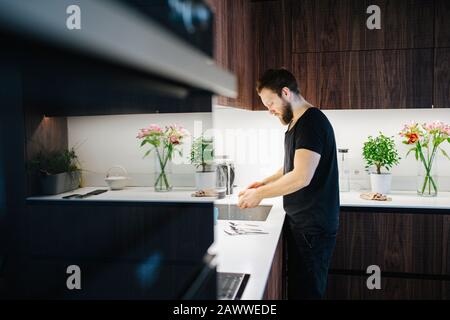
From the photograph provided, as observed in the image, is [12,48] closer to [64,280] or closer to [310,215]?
[64,280]

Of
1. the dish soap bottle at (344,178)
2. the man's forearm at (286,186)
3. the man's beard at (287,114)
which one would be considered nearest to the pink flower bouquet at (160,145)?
the man's forearm at (286,186)

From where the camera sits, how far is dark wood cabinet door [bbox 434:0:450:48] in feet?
8.32

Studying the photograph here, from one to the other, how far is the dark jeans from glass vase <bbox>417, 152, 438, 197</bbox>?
1018 mm

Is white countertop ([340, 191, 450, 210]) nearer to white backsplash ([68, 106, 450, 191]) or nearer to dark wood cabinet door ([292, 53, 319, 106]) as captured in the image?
white backsplash ([68, 106, 450, 191])

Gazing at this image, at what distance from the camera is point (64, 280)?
1.30 feet

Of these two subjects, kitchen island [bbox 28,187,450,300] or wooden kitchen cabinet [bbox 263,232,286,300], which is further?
kitchen island [bbox 28,187,450,300]

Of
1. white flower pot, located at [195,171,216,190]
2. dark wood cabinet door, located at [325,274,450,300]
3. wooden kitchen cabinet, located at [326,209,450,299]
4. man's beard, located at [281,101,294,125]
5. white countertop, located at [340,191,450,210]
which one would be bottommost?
dark wood cabinet door, located at [325,274,450,300]

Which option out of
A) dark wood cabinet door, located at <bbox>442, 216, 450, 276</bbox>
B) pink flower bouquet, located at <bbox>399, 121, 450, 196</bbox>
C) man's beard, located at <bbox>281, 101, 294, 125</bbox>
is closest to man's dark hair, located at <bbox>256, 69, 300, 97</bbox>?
man's beard, located at <bbox>281, 101, 294, 125</bbox>

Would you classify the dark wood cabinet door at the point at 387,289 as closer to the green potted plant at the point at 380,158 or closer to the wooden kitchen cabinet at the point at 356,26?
the green potted plant at the point at 380,158

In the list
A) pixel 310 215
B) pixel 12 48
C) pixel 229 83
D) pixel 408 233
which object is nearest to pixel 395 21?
pixel 408 233

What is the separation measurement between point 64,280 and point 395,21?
8.85 feet

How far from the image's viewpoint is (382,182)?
8.78 ft

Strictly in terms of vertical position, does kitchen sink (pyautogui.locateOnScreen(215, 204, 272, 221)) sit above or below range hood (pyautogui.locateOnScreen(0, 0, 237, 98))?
below

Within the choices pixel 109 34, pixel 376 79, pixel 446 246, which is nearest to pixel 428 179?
pixel 446 246
